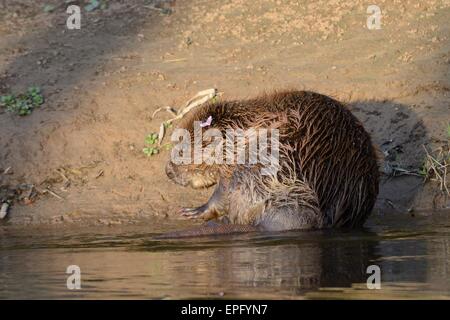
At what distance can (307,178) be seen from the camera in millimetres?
7238

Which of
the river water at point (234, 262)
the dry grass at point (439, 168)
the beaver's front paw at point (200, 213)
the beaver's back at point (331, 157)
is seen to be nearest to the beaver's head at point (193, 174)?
the beaver's front paw at point (200, 213)

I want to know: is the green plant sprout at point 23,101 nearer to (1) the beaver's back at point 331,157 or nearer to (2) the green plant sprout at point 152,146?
(2) the green plant sprout at point 152,146

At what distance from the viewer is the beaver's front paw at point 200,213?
24.7 ft

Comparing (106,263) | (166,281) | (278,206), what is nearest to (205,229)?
(278,206)

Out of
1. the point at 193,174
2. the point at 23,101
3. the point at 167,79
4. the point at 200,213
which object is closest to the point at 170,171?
the point at 193,174

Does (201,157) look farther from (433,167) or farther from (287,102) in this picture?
(433,167)

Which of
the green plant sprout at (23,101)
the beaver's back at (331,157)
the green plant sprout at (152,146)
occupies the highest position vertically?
the green plant sprout at (23,101)

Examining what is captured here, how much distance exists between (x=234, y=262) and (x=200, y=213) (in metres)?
1.41

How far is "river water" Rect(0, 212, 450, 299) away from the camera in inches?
214

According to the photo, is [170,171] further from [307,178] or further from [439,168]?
[439,168]

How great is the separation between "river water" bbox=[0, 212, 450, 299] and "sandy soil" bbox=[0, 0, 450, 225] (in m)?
0.54

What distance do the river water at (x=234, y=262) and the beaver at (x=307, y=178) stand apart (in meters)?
0.17

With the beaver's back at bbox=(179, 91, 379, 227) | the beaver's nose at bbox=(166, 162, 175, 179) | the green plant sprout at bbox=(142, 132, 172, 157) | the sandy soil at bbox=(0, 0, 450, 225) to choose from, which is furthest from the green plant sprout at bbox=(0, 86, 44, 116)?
the beaver's back at bbox=(179, 91, 379, 227)

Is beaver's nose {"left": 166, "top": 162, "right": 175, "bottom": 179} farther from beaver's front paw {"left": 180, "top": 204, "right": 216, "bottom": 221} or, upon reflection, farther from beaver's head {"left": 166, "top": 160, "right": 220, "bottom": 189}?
beaver's front paw {"left": 180, "top": 204, "right": 216, "bottom": 221}
